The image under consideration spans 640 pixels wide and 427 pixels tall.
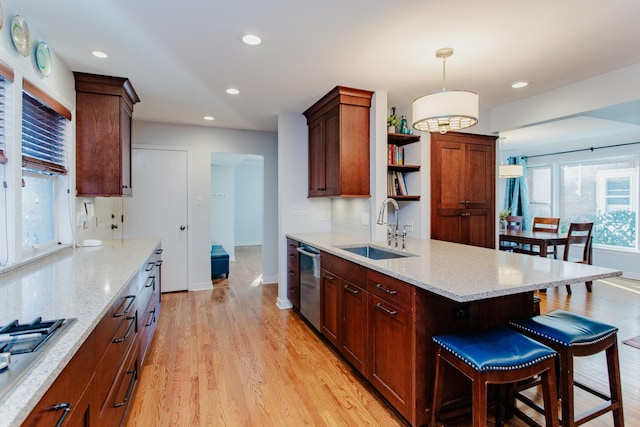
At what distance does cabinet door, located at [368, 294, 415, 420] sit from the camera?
1781 mm

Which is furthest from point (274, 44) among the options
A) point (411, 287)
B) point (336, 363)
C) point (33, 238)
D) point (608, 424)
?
point (608, 424)

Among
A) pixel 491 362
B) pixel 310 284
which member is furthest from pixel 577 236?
pixel 491 362

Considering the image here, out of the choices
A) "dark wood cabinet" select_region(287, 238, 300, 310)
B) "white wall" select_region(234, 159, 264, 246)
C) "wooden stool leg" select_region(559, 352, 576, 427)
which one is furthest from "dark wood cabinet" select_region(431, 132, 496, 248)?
"white wall" select_region(234, 159, 264, 246)

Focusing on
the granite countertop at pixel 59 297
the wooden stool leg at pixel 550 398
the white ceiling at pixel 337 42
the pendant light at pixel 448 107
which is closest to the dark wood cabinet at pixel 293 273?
the granite countertop at pixel 59 297

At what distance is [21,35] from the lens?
76.9 inches

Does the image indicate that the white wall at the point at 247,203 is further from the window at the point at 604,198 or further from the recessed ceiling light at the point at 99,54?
the window at the point at 604,198

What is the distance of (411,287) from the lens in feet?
5.74

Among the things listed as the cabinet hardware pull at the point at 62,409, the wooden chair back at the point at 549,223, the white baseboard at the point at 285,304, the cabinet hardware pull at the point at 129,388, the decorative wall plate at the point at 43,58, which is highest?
the decorative wall plate at the point at 43,58

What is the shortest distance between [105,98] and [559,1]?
11.3ft

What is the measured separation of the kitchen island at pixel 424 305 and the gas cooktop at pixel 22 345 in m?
1.47

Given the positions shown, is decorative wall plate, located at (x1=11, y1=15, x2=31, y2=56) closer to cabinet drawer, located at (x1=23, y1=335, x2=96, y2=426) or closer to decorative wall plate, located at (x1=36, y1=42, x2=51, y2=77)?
decorative wall plate, located at (x1=36, y1=42, x2=51, y2=77)

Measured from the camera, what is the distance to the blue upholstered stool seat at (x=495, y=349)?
1.45 metres

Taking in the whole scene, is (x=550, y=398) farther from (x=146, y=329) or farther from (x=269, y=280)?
(x=269, y=280)

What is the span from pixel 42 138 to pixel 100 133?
61cm
